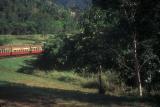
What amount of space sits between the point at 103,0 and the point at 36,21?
104 meters

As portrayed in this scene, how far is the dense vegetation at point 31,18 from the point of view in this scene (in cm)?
10957

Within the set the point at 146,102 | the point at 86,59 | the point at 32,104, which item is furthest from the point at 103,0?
the point at 86,59

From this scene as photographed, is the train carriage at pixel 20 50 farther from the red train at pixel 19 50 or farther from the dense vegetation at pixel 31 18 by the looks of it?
the dense vegetation at pixel 31 18

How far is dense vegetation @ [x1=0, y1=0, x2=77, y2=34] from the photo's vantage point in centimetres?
10957

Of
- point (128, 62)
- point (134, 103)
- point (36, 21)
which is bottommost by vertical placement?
point (134, 103)

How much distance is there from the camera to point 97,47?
2238 cm

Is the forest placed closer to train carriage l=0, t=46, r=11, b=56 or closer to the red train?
train carriage l=0, t=46, r=11, b=56

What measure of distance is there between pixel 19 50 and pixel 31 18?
71589 millimetres

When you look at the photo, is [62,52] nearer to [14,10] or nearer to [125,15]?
[125,15]

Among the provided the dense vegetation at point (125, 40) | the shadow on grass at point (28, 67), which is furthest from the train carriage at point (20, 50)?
the dense vegetation at point (125, 40)

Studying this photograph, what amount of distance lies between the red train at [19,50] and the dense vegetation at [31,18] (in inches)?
1912

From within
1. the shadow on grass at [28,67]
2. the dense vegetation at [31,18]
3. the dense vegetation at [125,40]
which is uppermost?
the dense vegetation at [31,18]

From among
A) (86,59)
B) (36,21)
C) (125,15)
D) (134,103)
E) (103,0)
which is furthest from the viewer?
(36,21)

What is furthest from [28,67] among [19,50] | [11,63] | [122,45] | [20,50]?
[122,45]
